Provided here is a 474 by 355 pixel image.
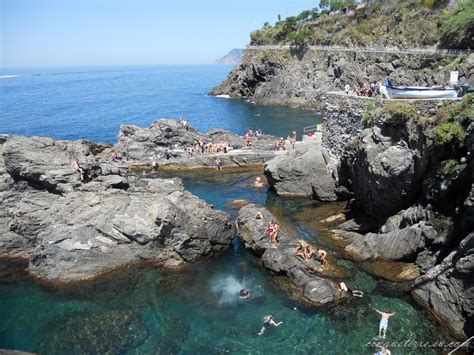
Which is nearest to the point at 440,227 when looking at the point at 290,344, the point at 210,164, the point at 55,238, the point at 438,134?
the point at 438,134

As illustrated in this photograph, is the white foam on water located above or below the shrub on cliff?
below

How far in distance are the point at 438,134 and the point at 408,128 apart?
228 centimetres

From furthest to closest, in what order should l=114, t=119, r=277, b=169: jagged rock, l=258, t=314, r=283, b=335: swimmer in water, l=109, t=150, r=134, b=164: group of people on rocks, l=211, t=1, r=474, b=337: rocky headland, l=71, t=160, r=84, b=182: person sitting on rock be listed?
l=109, t=150, r=134, b=164: group of people on rocks
l=114, t=119, r=277, b=169: jagged rock
l=71, t=160, r=84, b=182: person sitting on rock
l=211, t=1, r=474, b=337: rocky headland
l=258, t=314, r=283, b=335: swimmer in water

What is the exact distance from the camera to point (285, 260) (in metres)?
19.8

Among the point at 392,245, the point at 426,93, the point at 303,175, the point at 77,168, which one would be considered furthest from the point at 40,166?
the point at 426,93

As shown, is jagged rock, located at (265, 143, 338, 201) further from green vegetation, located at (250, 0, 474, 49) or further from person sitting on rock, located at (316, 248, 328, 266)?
green vegetation, located at (250, 0, 474, 49)

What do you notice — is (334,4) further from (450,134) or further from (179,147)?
(450,134)

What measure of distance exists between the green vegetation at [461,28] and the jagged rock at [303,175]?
2819 cm

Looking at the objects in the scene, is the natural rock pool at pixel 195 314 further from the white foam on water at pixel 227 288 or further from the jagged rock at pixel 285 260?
the jagged rock at pixel 285 260

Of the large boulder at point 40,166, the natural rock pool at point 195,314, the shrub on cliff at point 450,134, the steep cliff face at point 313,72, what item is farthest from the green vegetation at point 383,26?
the large boulder at point 40,166

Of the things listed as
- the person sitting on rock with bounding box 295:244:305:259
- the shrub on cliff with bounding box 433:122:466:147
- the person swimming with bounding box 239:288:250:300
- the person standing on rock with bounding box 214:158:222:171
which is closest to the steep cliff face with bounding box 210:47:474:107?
the person standing on rock with bounding box 214:158:222:171

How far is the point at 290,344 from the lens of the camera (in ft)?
50.7

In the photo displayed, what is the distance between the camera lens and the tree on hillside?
95750 mm

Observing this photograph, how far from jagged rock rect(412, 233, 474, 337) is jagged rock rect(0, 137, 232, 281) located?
10.9m
